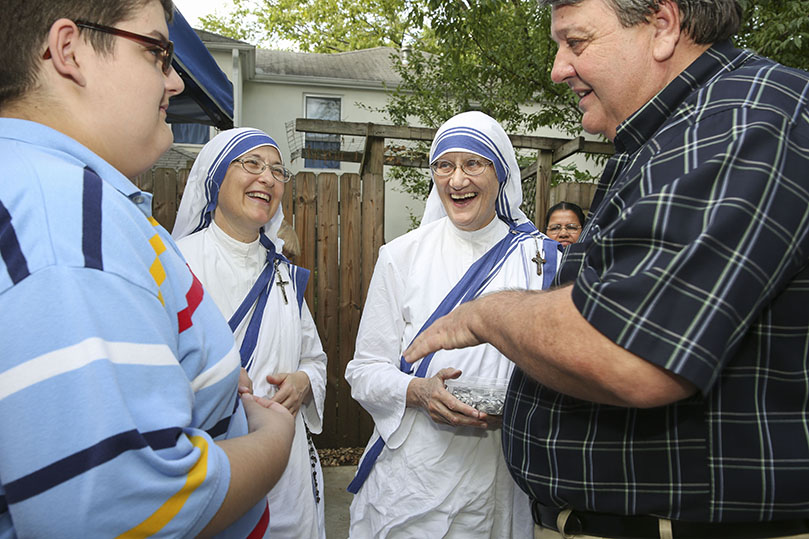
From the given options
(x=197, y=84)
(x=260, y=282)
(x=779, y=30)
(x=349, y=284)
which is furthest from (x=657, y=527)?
(x=779, y=30)

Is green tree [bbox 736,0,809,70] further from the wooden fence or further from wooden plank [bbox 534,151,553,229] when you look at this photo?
the wooden fence

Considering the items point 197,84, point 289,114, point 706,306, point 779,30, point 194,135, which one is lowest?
point 706,306

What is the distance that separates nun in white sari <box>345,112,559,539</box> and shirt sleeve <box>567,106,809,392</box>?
106 centimetres

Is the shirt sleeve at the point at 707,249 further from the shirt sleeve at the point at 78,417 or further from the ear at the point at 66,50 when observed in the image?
the ear at the point at 66,50

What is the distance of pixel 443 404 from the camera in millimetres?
2160

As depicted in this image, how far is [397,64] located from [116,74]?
34.0ft

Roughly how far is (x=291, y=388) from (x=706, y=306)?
78.9 inches

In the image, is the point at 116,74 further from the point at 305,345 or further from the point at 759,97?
the point at 305,345

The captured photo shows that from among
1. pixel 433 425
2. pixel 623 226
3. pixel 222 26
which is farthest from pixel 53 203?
pixel 222 26

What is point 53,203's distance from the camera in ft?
2.75

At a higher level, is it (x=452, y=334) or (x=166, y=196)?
(x=166, y=196)

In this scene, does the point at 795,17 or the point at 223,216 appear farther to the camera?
the point at 795,17

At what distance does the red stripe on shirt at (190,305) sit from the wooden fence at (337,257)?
14.0 ft

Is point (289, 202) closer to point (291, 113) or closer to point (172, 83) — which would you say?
point (172, 83)
